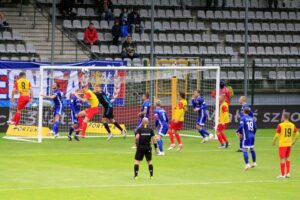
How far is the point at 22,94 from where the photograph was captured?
32656 mm

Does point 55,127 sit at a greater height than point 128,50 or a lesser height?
lesser

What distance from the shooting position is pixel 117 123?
33281 mm

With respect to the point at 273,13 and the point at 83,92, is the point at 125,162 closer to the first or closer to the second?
the point at 83,92

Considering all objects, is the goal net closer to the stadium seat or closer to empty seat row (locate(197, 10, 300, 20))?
the stadium seat

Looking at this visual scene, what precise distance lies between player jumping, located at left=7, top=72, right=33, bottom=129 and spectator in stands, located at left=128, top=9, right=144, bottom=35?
489 inches

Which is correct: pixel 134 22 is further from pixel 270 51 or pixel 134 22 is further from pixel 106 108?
pixel 106 108

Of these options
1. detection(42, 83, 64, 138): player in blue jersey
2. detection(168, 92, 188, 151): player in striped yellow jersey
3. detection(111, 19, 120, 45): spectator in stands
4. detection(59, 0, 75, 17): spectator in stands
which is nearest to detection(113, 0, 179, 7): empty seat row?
detection(111, 19, 120, 45): spectator in stands

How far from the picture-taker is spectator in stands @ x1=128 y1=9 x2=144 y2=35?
44500 millimetres

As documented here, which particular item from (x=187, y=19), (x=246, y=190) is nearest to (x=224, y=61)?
(x=187, y=19)

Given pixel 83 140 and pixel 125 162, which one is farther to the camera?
pixel 83 140

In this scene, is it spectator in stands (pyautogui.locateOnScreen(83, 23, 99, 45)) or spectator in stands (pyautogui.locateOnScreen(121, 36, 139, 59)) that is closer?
spectator in stands (pyautogui.locateOnScreen(121, 36, 139, 59))

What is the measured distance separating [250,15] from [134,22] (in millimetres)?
8328

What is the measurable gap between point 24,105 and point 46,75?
2775 mm

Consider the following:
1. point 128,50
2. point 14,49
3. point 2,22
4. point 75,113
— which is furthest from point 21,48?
point 75,113
